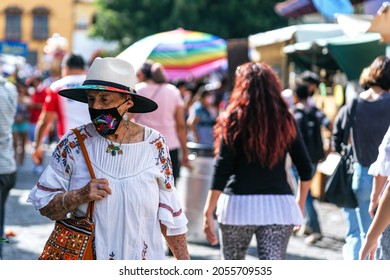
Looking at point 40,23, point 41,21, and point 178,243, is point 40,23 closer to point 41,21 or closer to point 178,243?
point 41,21

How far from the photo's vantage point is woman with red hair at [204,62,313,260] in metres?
5.58

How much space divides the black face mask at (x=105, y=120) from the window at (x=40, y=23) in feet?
260

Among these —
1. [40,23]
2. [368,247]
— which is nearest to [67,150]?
[368,247]

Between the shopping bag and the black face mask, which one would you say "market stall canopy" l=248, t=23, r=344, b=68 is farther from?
the black face mask

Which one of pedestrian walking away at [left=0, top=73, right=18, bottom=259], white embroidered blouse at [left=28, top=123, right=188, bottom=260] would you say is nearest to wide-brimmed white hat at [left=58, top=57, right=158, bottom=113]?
white embroidered blouse at [left=28, top=123, right=188, bottom=260]

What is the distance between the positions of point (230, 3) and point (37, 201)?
3995 cm

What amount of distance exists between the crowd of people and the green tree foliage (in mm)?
33765

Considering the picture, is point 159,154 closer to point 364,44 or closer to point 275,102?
point 275,102

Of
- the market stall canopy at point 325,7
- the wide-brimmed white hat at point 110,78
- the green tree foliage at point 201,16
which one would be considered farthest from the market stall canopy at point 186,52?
the green tree foliage at point 201,16

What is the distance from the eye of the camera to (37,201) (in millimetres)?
4043

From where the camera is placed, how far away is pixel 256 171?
5.61 meters

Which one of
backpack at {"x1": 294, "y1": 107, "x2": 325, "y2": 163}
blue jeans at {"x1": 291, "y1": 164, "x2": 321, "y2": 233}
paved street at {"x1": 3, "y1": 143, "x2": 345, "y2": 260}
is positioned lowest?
paved street at {"x1": 3, "y1": 143, "x2": 345, "y2": 260}

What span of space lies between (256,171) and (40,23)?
260 ft
